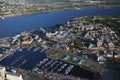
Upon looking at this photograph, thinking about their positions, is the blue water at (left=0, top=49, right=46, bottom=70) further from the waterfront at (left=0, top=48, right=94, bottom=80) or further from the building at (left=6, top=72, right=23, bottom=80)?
the building at (left=6, top=72, right=23, bottom=80)

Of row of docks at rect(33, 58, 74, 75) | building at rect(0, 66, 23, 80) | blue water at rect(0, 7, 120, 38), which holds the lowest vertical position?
blue water at rect(0, 7, 120, 38)

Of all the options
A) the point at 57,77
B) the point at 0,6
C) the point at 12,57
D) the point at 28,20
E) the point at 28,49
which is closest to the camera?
the point at 57,77

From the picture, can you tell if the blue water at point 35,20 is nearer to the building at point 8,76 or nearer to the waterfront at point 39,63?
the waterfront at point 39,63

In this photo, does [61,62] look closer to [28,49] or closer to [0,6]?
[28,49]

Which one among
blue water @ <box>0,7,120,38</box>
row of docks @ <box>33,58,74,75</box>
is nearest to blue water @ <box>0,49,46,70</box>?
row of docks @ <box>33,58,74,75</box>

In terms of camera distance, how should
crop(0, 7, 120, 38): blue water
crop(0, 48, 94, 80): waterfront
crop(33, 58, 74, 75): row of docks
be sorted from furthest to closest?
crop(0, 7, 120, 38): blue water
crop(33, 58, 74, 75): row of docks
crop(0, 48, 94, 80): waterfront

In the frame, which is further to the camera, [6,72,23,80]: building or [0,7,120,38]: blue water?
[0,7,120,38]: blue water

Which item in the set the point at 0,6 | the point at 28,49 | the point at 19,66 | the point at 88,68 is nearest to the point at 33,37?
the point at 28,49

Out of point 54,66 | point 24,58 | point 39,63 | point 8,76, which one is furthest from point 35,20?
point 8,76

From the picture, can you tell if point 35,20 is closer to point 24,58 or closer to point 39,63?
point 24,58
